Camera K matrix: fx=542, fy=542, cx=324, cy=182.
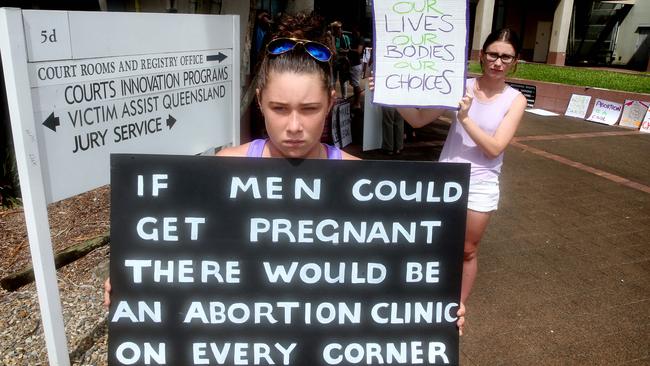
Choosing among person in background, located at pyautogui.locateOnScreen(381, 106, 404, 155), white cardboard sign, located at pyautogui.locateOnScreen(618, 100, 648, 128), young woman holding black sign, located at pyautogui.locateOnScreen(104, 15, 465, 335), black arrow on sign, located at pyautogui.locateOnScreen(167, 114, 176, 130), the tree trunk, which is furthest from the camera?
white cardboard sign, located at pyautogui.locateOnScreen(618, 100, 648, 128)

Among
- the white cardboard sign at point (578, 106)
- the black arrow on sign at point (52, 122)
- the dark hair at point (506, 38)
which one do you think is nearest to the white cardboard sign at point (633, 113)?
the white cardboard sign at point (578, 106)

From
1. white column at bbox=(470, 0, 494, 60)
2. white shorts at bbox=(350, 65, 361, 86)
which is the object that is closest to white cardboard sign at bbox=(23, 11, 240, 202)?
white shorts at bbox=(350, 65, 361, 86)

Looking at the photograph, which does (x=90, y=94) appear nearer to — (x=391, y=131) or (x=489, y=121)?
(x=489, y=121)

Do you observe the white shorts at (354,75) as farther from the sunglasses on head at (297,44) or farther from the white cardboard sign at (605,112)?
the sunglasses on head at (297,44)

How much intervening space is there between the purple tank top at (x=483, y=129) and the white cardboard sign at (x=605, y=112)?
10055 mm

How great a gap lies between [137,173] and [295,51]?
0.57 m

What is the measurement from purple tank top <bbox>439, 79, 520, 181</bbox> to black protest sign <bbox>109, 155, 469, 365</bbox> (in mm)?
1185

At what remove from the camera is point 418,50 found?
1.97m

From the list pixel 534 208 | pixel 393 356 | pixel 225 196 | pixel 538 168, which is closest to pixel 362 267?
pixel 393 356

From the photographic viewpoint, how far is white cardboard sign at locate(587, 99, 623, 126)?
11328 mm

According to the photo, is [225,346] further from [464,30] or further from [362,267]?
[464,30]

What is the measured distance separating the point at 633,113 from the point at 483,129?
32.9ft

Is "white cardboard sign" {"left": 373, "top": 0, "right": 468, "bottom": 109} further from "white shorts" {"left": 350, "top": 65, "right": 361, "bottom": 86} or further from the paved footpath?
"white shorts" {"left": 350, "top": 65, "right": 361, "bottom": 86}

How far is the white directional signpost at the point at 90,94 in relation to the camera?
189 cm
